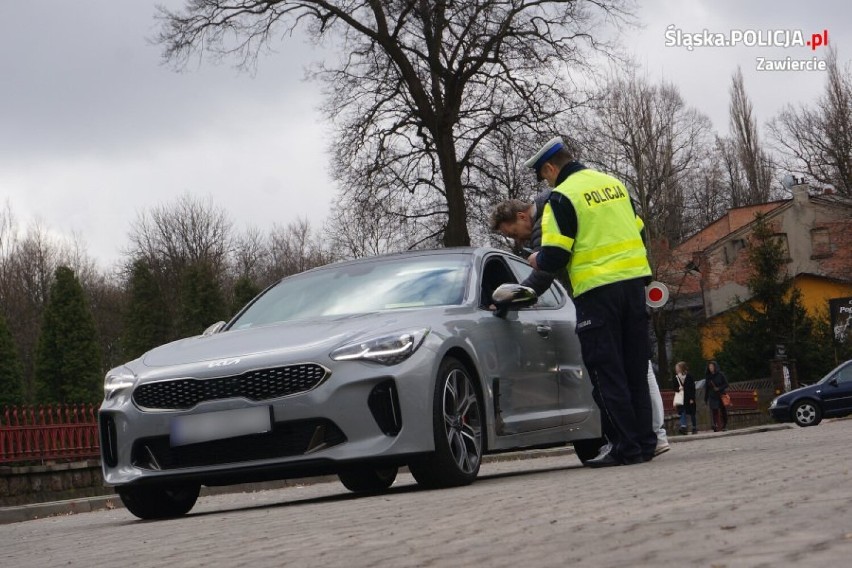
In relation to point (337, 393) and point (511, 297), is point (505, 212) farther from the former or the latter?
point (337, 393)

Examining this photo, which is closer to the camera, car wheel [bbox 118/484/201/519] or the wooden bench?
car wheel [bbox 118/484/201/519]

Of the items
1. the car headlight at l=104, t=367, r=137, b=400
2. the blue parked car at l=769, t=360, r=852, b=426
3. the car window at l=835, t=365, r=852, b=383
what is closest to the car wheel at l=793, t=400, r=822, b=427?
the blue parked car at l=769, t=360, r=852, b=426

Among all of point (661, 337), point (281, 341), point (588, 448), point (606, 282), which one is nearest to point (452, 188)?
point (588, 448)

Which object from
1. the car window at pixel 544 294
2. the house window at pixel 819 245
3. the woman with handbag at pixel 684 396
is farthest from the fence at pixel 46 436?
the house window at pixel 819 245

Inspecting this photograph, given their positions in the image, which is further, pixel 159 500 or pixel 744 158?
pixel 744 158

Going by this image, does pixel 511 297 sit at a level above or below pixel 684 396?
above

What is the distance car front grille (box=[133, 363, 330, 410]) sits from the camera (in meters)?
7.97

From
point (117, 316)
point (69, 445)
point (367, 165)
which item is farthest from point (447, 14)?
point (117, 316)

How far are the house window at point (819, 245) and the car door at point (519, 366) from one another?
70.0 m

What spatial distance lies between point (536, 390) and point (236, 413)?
8.01 feet

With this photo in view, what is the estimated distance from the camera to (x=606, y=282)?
361 inches

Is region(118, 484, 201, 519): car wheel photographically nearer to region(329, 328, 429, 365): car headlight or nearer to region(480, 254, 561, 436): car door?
region(329, 328, 429, 365): car headlight

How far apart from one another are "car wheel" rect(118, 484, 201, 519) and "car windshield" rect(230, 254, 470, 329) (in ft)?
3.84

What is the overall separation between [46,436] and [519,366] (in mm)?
13872
